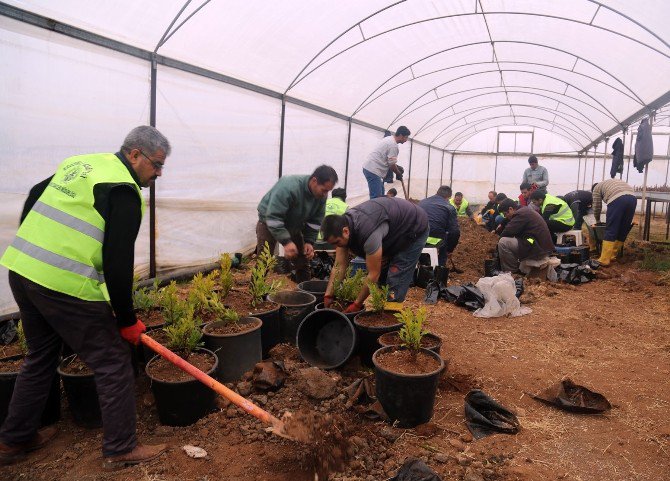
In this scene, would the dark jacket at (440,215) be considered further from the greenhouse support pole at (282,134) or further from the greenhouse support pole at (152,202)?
the greenhouse support pole at (152,202)

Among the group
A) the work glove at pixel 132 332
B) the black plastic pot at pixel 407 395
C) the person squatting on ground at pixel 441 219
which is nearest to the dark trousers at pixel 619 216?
the person squatting on ground at pixel 441 219

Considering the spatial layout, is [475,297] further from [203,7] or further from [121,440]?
[203,7]

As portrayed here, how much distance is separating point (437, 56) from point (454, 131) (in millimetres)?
8750

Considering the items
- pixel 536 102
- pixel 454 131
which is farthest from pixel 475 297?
pixel 454 131

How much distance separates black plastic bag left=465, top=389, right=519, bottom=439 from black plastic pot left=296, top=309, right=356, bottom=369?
3.48ft

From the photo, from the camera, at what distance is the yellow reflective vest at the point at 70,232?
2195 mm

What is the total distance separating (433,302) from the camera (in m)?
5.91

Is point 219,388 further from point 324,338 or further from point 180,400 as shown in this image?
point 324,338

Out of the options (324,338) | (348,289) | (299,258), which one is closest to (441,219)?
(299,258)

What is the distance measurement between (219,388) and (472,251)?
8.04 meters

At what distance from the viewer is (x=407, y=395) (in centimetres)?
280

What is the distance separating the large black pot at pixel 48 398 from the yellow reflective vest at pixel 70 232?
916 millimetres

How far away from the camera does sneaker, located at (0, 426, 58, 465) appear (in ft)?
8.13

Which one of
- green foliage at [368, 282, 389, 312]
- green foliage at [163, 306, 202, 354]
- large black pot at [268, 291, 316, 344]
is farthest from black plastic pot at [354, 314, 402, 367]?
green foliage at [163, 306, 202, 354]
